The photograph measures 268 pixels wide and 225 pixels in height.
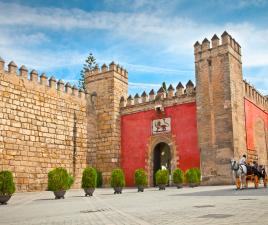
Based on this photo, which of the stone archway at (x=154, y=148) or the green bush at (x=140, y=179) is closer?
the green bush at (x=140, y=179)

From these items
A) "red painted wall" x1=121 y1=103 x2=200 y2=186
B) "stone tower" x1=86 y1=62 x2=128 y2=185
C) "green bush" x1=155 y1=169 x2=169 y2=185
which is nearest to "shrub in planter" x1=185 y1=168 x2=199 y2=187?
"green bush" x1=155 y1=169 x2=169 y2=185

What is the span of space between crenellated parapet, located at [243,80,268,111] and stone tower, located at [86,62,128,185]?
8140 mm

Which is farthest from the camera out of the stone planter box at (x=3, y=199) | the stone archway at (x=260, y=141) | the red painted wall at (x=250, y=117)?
the stone archway at (x=260, y=141)

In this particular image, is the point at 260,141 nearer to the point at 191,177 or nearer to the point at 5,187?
the point at 191,177

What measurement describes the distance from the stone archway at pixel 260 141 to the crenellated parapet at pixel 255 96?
1118mm

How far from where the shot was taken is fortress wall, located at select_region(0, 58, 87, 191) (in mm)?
16984

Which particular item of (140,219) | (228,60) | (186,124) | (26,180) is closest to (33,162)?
(26,180)

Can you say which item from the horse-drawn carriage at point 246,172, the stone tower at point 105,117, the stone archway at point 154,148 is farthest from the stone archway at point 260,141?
the stone tower at point 105,117

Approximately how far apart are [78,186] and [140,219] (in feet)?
53.4

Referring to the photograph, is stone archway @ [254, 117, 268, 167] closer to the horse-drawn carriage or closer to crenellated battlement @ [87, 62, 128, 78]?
the horse-drawn carriage

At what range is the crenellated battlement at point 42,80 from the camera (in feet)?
58.4

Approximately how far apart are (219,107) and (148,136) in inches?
197

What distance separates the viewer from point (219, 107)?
61.5 feet

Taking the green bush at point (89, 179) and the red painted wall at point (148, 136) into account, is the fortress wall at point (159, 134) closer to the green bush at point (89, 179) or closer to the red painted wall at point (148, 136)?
the red painted wall at point (148, 136)
